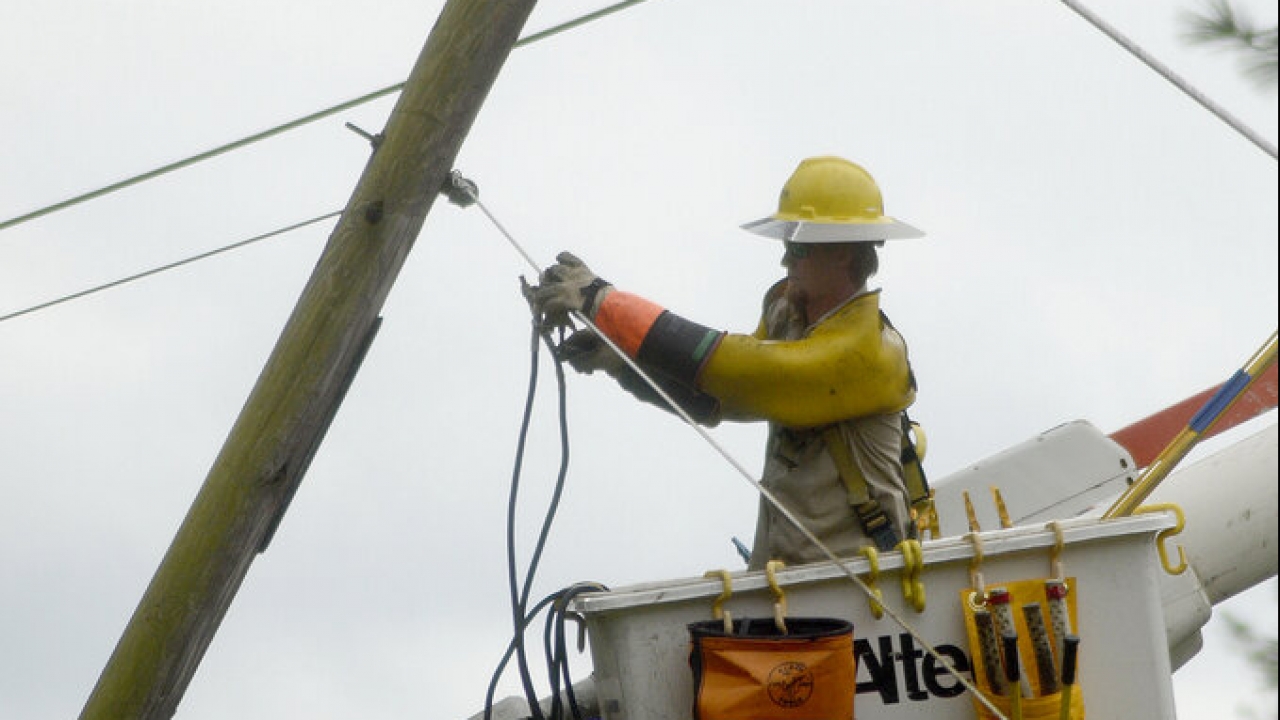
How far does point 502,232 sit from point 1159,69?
1.62 meters

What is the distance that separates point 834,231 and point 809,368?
50 centimetres

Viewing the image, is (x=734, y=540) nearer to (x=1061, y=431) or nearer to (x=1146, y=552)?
(x=1146, y=552)

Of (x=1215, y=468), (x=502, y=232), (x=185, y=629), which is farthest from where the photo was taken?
(x=1215, y=468)

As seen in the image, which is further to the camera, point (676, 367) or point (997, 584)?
point (676, 367)

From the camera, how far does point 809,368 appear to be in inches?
226

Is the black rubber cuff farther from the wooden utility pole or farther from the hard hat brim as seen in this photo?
the wooden utility pole

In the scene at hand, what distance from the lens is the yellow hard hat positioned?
20.0 ft

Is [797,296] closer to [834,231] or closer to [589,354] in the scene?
[834,231]

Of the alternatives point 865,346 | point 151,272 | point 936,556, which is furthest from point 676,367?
point 151,272

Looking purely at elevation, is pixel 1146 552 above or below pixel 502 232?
below

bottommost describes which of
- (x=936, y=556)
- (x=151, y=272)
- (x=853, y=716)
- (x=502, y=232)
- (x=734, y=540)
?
(x=853, y=716)

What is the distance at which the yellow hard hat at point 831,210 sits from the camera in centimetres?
611

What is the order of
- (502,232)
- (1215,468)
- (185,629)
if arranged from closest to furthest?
(185,629), (502,232), (1215,468)

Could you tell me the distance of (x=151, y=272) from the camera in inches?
263
